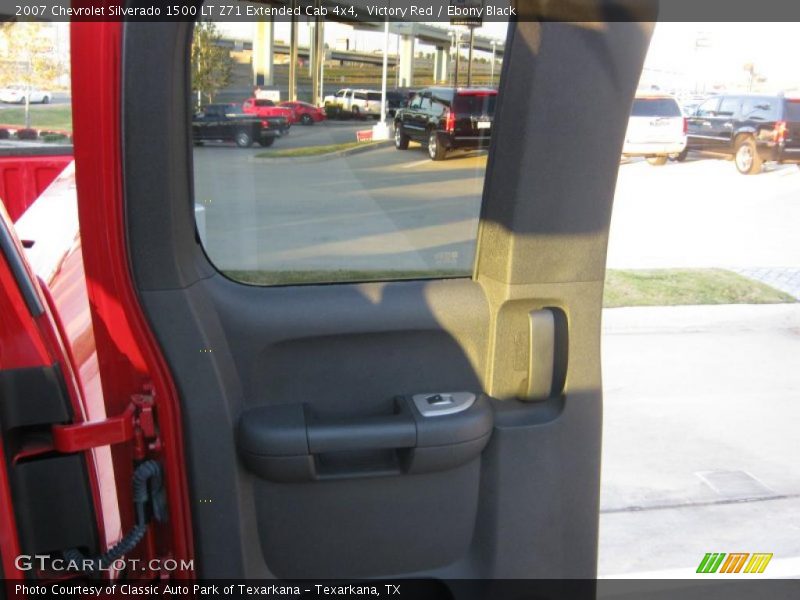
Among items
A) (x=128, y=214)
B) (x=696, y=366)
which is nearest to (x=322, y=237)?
(x=128, y=214)

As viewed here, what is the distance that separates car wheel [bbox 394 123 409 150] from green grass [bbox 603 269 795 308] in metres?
6.86

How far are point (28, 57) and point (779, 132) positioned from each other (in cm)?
1783

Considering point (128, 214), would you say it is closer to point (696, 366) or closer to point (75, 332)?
point (75, 332)

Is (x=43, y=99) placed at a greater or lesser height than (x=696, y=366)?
greater

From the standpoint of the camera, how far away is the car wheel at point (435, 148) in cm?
197

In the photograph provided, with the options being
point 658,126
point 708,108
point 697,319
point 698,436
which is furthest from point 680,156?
point 698,436

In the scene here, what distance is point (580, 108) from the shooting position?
1792mm

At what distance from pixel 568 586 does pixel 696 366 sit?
18.1 feet

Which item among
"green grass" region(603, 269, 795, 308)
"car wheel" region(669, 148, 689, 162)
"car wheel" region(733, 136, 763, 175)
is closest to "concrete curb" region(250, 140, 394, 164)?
"green grass" region(603, 269, 795, 308)

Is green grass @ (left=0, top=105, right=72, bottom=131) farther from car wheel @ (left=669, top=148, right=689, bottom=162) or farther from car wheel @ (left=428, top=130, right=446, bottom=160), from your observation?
car wheel @ (left=669, top=148, right=689, bottom=162)

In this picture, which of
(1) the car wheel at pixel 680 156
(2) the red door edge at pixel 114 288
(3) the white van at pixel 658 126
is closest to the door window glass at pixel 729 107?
(3) the white van at pixel 658 126

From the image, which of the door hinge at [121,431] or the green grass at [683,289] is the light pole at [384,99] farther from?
the green grass at [683,289]

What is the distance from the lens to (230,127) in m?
1.77

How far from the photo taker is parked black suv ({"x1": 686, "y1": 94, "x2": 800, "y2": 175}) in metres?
17.9
